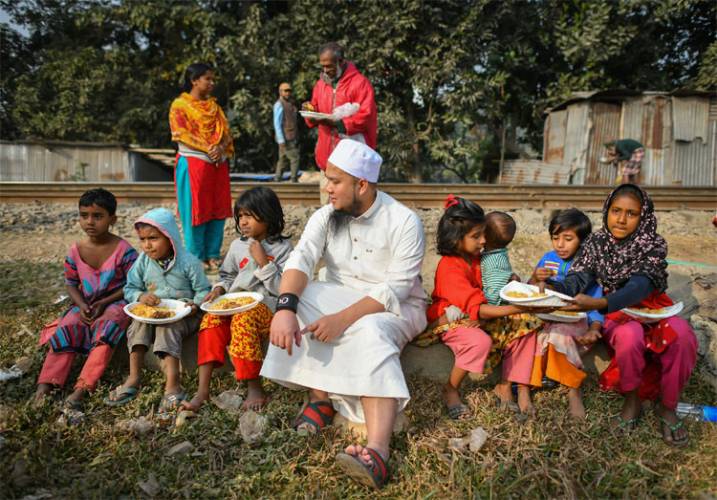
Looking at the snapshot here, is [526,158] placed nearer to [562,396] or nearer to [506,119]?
[506,119]

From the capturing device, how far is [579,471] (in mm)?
2400

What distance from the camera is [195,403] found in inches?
118

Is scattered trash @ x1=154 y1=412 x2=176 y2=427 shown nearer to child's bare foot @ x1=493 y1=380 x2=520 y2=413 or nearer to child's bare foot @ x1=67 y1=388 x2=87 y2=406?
child's bare foot @ x1=67 y1=388 x2=87 y2=406

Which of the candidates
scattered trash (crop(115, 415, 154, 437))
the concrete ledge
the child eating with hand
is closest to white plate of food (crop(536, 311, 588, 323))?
the child eating with hand

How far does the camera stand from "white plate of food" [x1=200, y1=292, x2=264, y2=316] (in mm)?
2939

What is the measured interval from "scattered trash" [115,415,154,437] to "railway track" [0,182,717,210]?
602cm

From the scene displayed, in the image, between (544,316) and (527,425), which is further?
(544,316)

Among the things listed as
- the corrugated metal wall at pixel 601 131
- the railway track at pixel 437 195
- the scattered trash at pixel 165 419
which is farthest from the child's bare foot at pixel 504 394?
the corrugated metal wall at pixel 601 131

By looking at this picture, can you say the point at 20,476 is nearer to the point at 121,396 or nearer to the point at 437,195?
the point at 121,396

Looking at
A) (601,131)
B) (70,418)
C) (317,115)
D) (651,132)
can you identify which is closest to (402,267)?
(70,418)

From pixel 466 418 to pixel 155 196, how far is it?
7.27m

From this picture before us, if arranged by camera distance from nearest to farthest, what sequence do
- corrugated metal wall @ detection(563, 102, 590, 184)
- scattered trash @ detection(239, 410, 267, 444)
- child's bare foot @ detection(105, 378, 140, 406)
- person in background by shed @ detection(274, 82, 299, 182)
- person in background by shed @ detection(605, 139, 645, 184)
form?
1. scattered trash @ detection(239, 410, 267, 444)
2. child's bare foot @ detection(105, 378, 140, 406)
3. person in background by shed @ detection(605, 139, 645, 184)
4. person in background by shed @ detection(274, 82, 299, 182)
5. corrugated metal wall @ detection(563, 102, 590, 184)

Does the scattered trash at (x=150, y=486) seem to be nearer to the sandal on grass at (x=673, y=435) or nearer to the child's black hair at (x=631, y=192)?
the sandal on grass at (x=673, y=435)

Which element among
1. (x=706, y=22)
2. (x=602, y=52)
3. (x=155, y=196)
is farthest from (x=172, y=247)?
(x=706, y=22)
